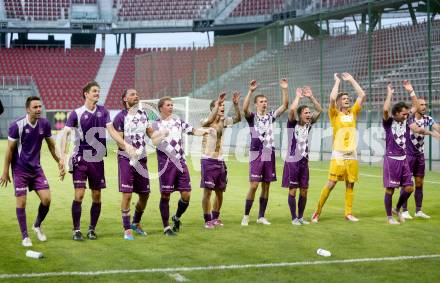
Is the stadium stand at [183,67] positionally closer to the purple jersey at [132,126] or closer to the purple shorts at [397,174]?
the purple shorts at [397,174]

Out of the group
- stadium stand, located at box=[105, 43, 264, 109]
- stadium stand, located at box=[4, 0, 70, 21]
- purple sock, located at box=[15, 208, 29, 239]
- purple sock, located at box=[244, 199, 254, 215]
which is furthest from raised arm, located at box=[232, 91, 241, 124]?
stadium stand, located at box=[4, 0, 70, 21]

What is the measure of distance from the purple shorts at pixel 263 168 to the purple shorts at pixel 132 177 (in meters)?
1.97

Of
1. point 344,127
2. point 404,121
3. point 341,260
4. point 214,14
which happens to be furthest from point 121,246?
point 214,14

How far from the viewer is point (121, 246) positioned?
888cm

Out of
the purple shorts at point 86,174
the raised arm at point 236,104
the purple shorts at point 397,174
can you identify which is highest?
the raised arm at point 236,104

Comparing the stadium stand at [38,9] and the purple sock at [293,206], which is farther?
the stadium stand at [38,9]

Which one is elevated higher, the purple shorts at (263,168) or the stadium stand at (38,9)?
the stadium stand at (38,9)

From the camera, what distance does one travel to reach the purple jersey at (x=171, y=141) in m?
9.95

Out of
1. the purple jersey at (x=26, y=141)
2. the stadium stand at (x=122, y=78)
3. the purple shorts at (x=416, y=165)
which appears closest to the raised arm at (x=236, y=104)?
the purple jersey at (x=26, y=141)

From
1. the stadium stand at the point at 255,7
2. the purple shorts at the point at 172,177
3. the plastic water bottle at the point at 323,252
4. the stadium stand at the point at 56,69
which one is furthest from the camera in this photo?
the stadium stand at the point at 56,69

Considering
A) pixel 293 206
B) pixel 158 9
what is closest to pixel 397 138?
pixel 293 206

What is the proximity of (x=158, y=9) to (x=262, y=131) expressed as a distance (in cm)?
4728

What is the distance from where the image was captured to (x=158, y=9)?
56750 millimetres

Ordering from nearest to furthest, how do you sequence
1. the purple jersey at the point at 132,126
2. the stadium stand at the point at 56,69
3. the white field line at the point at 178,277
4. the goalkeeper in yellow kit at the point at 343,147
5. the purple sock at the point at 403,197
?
1. the white field line at the point at 178,277
2. the purple jersey at the point at 132,126
3. the purple sock at the point at 403,197
4. the goalkeeper in yellow kit at the point at 343,147
5. the stadium stand at the point at 56,69
